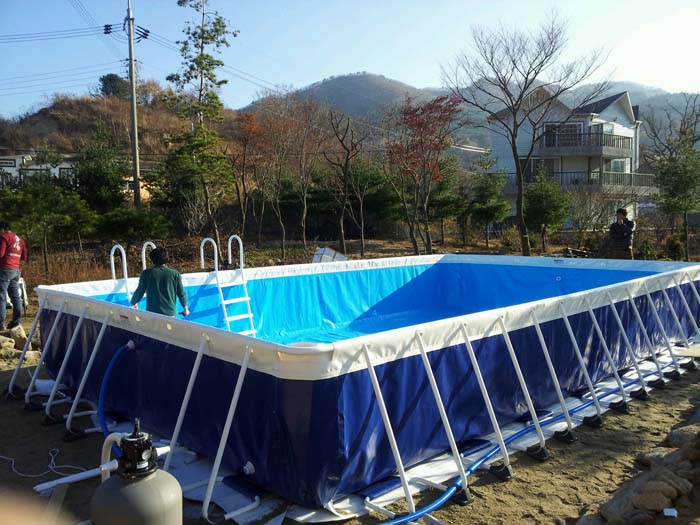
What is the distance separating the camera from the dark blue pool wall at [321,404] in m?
3.40

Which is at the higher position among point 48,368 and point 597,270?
point 597,270

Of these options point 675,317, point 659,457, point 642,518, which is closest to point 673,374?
point 675,317

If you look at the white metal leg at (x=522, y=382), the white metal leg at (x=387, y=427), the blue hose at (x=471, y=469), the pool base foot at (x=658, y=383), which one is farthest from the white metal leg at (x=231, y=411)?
the pool base foot at (x=658, y=383)

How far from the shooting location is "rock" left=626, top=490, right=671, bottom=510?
3.11 metres

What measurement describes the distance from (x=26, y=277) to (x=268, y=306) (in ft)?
19.9

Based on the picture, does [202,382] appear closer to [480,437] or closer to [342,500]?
[342,500]

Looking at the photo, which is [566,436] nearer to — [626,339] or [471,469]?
[471,469]

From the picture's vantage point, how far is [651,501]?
10.3ft

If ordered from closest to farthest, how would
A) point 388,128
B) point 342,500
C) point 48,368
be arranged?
point 342,500 < point 48,368 < point 388,128

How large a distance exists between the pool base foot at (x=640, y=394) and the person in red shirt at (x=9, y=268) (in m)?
8.16

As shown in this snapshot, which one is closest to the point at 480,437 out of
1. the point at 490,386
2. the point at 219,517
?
the point at 490,386

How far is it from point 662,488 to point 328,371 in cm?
197

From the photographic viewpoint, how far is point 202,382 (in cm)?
400

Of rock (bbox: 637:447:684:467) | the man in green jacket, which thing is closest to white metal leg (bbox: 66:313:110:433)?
the man in green jacket
